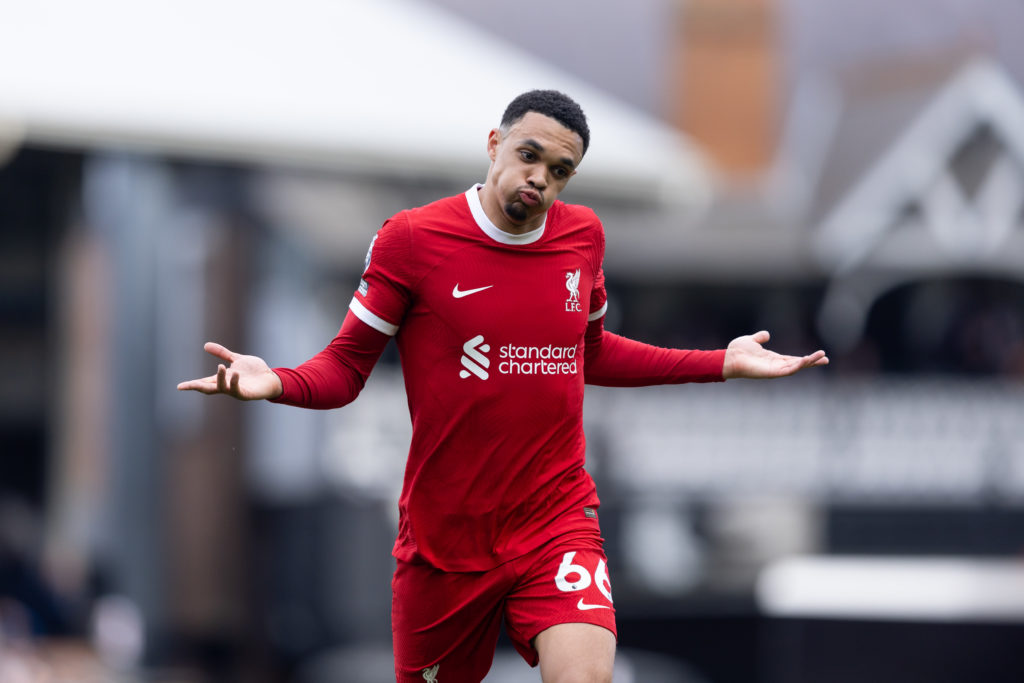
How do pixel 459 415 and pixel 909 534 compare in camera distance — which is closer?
pixel 459 415

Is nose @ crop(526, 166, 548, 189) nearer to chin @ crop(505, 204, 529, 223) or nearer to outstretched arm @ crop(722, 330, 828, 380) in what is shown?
chin @ crop(505, 204, 529, 223)

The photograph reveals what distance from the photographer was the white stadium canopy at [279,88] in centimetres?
1079

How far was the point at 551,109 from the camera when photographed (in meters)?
4.56

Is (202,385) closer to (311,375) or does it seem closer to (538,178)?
(311,375)

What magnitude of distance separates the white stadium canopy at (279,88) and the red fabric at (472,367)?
22.6 ft

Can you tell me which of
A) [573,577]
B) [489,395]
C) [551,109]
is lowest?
[573,577]

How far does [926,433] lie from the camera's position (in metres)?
16.9

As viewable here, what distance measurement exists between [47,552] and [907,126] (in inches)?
A: 565

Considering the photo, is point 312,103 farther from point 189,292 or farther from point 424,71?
point 189,292

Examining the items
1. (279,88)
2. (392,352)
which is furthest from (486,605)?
(392,352)

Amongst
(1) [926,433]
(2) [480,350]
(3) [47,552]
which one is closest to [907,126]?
(1) [926,433]

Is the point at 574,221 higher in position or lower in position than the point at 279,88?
lower

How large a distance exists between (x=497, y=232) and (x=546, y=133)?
0.39m

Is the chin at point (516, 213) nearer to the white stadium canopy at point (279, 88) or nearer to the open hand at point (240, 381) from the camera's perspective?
the open hand at point (240, 381)
